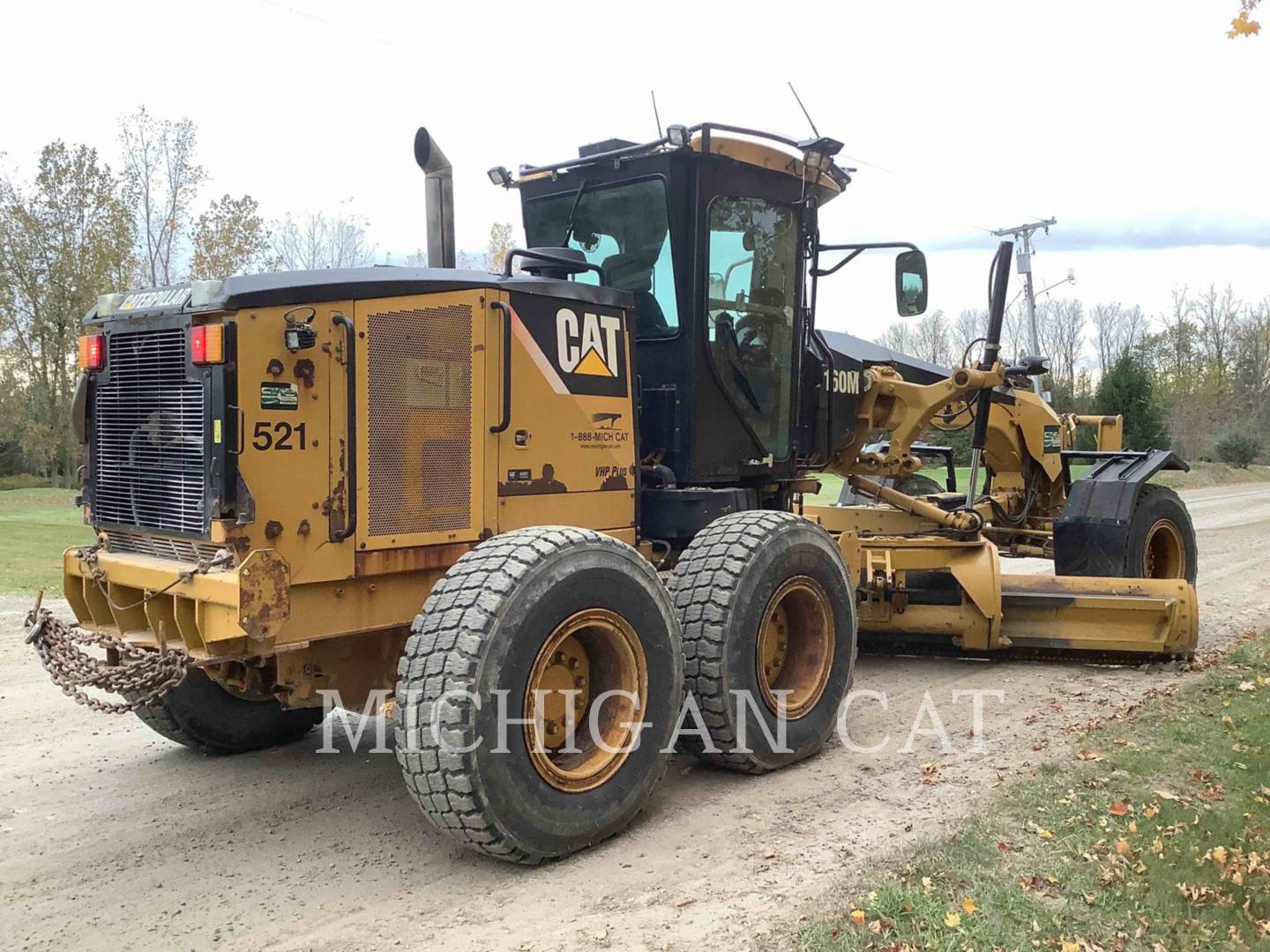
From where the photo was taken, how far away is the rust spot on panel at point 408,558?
4.26 m

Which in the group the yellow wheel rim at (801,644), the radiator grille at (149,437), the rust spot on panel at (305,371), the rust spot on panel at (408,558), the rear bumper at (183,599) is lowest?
the yellow wheel rim at (801,644)

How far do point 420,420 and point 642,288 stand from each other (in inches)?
74.6

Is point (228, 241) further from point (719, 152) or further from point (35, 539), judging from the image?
point (719, 152)

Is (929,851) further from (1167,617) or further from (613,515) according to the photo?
(1167,617)

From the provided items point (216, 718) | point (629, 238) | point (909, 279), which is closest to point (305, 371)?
point (216, 718)

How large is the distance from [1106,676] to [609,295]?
4.38 m

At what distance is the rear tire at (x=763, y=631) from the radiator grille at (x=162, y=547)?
2.11m

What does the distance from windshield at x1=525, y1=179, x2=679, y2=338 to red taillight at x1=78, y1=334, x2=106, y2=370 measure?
251 cm

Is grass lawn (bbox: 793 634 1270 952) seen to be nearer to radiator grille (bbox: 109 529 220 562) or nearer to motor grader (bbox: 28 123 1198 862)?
motor grader (bbox: 28 123 1198 862)

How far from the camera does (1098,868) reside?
12.7ft

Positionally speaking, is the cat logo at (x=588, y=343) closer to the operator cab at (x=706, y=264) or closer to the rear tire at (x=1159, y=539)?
the operator cab at (x=706, y=264)

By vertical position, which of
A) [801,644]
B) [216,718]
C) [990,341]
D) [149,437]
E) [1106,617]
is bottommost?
[216,718]

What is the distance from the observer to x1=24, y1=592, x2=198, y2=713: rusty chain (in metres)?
4.05

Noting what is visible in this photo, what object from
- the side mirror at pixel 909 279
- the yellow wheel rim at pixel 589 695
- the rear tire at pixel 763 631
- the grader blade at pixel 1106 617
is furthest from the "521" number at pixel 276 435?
the grader blade at pixel 1106 617
